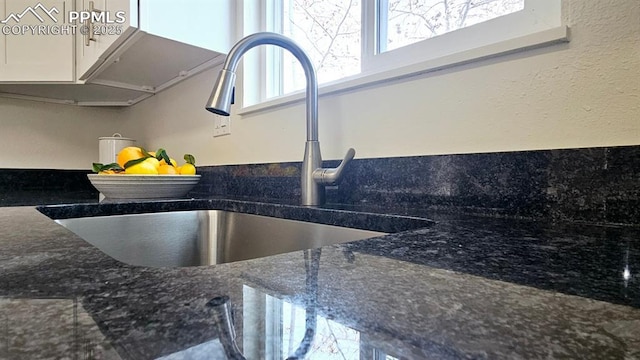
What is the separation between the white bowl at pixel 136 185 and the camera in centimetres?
111

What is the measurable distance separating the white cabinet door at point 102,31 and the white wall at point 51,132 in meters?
0.75

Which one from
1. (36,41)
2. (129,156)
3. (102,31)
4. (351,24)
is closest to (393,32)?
(351,24)

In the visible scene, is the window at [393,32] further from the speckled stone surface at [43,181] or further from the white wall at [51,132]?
the white wall at [51,132]

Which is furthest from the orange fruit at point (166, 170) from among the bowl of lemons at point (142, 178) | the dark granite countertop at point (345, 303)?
the dark granite countertop at point (345, 303)

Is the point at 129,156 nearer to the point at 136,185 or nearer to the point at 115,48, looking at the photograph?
the point at 136,185

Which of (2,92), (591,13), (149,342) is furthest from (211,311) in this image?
(2,92)

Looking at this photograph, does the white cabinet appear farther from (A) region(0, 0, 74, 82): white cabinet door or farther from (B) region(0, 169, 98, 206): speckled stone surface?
(B) region(0, 169, 98, 206): speckled stone surface

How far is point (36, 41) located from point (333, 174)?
1.76 metres

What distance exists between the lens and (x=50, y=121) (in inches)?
88.9

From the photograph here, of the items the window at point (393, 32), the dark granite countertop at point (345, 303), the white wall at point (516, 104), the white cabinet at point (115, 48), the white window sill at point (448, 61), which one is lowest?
the dark granite countertop at point (345, 303)

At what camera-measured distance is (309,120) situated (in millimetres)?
914

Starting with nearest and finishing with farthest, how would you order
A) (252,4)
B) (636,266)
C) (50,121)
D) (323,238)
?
(636,266), (323,238), (252,4), (50,121)

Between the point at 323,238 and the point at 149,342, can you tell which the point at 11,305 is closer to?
the point at 149,342

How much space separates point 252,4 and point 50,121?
171cm
